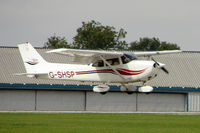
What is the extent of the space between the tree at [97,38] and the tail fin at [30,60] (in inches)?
2426

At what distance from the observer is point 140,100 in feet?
171

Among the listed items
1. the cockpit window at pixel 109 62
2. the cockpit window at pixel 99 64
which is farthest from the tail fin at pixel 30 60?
the cockpit window at pixel 109 62

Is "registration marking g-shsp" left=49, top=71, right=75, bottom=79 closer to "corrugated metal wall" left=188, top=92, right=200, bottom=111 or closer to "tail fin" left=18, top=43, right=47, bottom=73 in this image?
"tail fin" left=18, top=43, right=47, bottom=73

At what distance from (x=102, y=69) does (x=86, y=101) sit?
601 inches

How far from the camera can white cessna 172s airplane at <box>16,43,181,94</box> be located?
34500 millimetres

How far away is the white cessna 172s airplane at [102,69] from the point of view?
34.5 meters

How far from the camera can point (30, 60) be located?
125ft

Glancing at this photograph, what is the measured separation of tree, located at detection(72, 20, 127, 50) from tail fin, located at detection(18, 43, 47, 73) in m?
61.6

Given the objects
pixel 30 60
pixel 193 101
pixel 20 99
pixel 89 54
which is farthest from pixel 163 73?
pixel 89 54

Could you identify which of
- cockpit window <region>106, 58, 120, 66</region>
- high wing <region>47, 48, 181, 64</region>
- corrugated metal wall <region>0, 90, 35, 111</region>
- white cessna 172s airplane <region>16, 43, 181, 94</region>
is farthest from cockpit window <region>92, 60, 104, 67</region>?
corrugated metal wall <region>0, 90, 35, 111</region>

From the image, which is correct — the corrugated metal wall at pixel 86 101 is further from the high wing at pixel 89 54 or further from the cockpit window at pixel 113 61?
the cockpit window at pixel 113 61

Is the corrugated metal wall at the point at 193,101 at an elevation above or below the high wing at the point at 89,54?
below

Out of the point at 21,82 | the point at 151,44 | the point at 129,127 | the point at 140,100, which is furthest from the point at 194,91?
the point at 151,44

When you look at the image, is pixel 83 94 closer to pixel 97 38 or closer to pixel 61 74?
pixel 61 74
